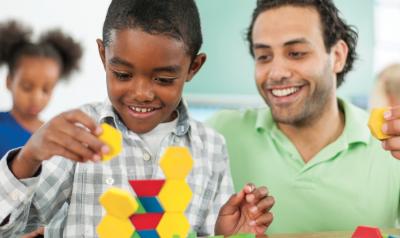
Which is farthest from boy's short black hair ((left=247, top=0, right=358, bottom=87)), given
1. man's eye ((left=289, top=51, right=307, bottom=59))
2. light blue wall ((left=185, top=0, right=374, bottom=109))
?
light blue wall ((left=185, top=0, right=374, bottom=109))

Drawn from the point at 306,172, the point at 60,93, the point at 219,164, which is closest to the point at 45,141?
the point at 219,164

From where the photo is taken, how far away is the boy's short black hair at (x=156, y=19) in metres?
0.90

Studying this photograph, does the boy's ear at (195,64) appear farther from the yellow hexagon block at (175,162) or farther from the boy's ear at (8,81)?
the boy's ear at (8,81)

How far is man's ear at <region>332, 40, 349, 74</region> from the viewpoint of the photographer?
58.7 inches

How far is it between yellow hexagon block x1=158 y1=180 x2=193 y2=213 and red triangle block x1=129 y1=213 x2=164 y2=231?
0.07 feet

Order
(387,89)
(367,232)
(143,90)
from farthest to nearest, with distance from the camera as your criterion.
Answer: (387,89), (143,90), (367,232)

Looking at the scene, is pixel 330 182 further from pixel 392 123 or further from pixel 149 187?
pixel 149 187

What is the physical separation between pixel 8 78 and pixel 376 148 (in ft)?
4.56

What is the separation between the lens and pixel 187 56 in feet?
3.09

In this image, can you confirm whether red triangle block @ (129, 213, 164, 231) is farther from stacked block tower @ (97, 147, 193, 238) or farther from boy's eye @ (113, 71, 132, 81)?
boy's eye @ (113, 71, 132, 81)

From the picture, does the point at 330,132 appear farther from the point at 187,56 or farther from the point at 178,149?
the point at 178,149

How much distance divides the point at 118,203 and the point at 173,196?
7 cm

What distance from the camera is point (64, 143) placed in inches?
28.2

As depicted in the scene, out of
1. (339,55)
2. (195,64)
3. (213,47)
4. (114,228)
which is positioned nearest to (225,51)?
(213,47)
